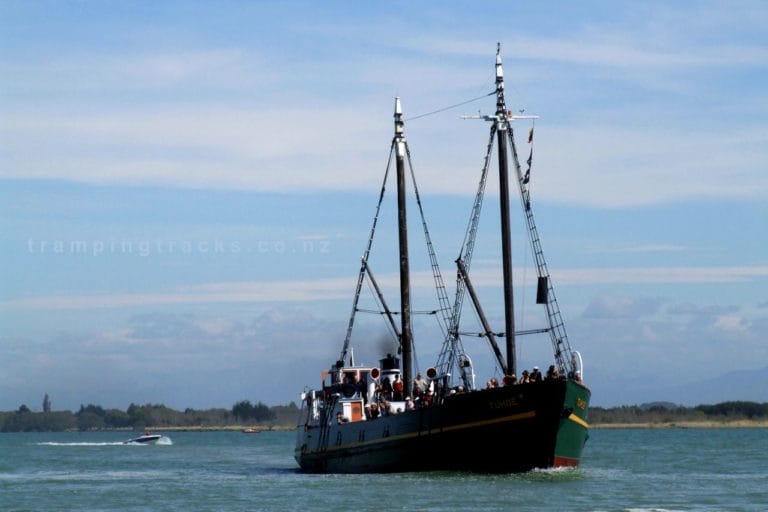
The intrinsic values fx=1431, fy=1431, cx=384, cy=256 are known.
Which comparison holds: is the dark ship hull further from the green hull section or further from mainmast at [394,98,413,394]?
mainmast at [394,98,413,394]

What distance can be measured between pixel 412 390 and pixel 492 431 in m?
13.0

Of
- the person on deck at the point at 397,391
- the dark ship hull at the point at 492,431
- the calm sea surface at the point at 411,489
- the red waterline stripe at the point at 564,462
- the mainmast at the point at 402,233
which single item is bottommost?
the calm sea surface at the point at 411,489

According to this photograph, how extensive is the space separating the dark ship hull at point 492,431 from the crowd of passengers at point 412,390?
74cm

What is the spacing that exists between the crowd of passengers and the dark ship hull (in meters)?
0.74

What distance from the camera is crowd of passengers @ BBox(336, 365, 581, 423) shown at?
5769cm

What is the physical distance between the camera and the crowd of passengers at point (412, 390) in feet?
189

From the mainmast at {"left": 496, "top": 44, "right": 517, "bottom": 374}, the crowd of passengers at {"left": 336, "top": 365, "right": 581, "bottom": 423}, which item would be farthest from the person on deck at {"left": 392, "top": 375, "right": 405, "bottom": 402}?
the mainmast at {"left": 496, "top": 44, "right": 517, "bottom": 374}

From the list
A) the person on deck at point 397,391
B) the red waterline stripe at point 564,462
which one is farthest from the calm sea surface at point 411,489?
the person on deck at point 397,391

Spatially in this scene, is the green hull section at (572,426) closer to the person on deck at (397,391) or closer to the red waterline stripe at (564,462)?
the red waterline stripe at (564,462)

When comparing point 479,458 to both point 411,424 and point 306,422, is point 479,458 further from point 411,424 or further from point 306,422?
point 306,422

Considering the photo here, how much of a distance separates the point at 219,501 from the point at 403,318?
1983 cm

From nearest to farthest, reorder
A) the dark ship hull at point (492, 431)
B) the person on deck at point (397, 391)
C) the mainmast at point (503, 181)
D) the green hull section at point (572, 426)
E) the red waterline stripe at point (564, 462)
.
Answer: the dark ship hull at point (492, 431)
the green hull section at point (572, 426)
the red waterline stripe at point (564, 462)
the mainmast at point (503, 181)
the person on deck at point (397, 391)

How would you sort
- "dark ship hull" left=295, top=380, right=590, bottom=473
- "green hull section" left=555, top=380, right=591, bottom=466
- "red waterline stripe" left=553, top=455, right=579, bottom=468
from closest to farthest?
"dark ship hull" left=295, top=380, right=590, bottom=473, "green hull section" left=555, top=380, right=591, bottom=466, "red waterline stripe" left=553, top=455, right=579, bottom=468

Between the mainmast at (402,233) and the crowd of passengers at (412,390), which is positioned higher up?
the mainmast at (402,233)
